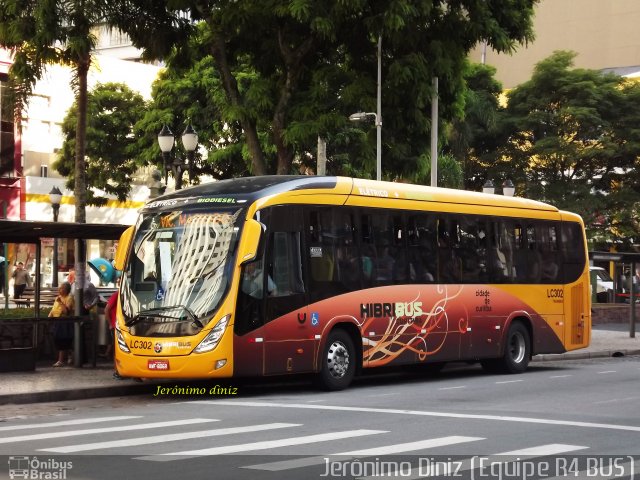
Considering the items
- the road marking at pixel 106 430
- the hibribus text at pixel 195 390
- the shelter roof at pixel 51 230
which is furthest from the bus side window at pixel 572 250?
the road marking at pixel 106 430

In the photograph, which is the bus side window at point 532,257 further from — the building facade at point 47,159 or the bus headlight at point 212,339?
the building facade at point 47,159

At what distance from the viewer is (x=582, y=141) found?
53188 millimetres

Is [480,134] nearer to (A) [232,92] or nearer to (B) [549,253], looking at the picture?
(B) [549,253]

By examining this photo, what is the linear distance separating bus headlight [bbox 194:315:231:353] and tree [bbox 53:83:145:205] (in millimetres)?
34711

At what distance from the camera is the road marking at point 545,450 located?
11.4 m

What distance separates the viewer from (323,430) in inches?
526

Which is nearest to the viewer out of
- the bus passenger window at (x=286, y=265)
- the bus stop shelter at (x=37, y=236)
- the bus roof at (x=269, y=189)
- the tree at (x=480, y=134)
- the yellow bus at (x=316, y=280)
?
the yellow bus at (x=316, y=280)

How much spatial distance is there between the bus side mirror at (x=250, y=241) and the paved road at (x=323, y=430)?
2085 mm

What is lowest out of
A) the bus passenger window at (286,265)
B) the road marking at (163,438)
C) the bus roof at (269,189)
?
the road marking at (163,438)

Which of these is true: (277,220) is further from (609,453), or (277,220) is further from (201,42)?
(201,42)

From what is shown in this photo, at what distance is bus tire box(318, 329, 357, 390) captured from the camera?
1891 cm

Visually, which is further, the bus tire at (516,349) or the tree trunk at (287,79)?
the tree trunk at (287,79)

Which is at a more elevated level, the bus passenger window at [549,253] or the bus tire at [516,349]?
the bus passenger window at [549,253]

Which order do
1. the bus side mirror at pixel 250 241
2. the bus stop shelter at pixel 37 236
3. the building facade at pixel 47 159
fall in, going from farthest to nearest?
the building facade at pixel 47 159, the bus stop shelter at pixel 37 236, the bus side mirror at pixel 250 241
